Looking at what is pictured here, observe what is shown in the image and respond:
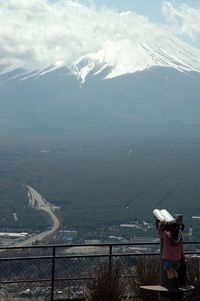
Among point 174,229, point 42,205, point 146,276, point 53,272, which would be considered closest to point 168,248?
point 174,229

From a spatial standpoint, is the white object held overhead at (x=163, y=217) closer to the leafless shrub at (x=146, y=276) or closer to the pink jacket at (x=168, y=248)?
the pink jacket at (x=168, y=248)

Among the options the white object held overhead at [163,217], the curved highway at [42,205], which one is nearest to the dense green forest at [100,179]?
the curved highway at [42,205]

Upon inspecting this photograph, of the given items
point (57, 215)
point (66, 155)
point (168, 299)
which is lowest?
point (168, 299)

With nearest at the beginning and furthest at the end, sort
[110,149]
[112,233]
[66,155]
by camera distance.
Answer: [112,233] < [66,155] < [110,149]

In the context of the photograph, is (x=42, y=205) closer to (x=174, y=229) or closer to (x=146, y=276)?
(x=146, y=276)

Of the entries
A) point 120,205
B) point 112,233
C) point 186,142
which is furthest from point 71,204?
point 186,142

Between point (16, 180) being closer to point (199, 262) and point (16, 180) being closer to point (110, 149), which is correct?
point (110, 149)

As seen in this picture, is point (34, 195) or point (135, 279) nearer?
point (135, 279)

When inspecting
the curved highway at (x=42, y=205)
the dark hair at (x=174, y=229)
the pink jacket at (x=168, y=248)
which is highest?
the curved highway at (x=42, y=205)
